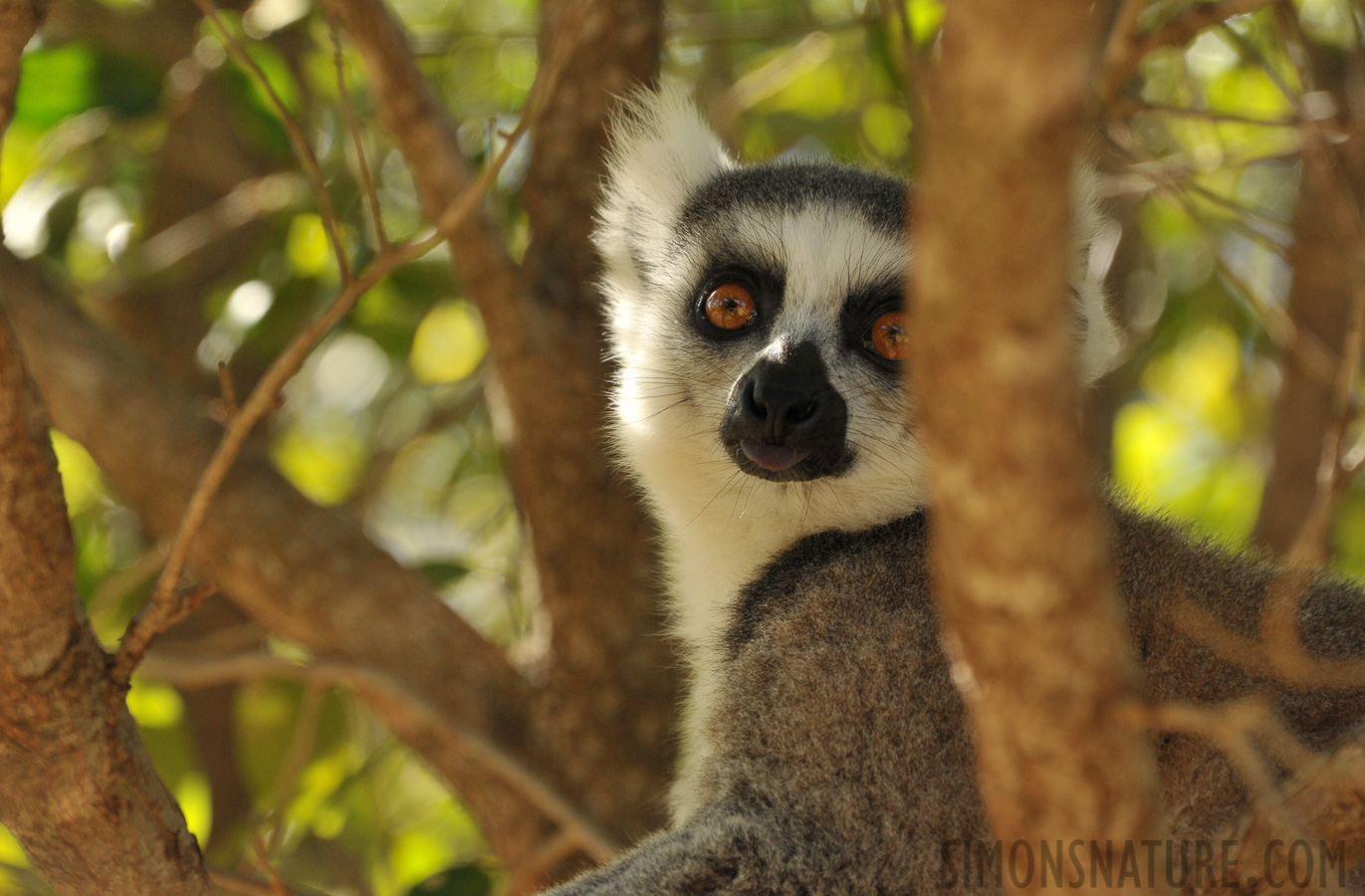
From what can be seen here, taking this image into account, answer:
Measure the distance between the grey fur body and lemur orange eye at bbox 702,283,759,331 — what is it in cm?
95

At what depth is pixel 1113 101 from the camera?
10.6 ft

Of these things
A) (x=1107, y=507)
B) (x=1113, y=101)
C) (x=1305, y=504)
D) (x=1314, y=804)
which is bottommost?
(x=1305, y=504)

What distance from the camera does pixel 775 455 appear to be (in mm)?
2898

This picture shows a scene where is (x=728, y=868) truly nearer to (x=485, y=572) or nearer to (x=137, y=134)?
(x=485, y=572)

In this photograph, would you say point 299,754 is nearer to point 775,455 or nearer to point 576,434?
point 576,434

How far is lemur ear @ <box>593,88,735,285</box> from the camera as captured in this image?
4012 millimetres

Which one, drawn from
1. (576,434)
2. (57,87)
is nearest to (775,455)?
(576,434)

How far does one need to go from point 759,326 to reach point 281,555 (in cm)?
173

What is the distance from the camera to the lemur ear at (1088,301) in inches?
127

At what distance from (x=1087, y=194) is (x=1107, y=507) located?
88 centimetres

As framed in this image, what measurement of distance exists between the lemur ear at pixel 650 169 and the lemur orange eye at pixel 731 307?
0.53 m

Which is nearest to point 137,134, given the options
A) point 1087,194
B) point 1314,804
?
point 1087,194

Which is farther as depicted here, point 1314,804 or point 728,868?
point 728,868

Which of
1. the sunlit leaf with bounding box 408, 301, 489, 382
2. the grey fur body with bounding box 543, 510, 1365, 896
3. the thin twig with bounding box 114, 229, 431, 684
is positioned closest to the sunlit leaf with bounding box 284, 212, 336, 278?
the sunlit leaf with bounding box 408, 301, 489, 382
